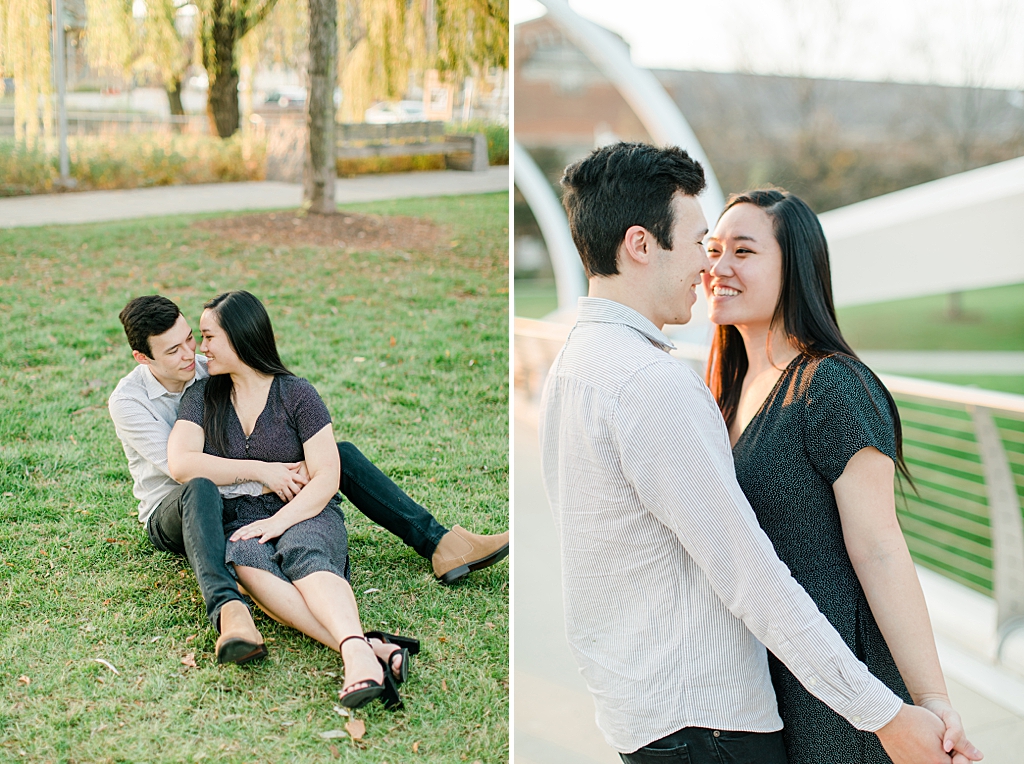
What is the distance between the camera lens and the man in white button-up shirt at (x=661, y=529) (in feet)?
4.36

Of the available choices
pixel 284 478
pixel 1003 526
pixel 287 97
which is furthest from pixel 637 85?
pixel 284 478

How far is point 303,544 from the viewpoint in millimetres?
2574

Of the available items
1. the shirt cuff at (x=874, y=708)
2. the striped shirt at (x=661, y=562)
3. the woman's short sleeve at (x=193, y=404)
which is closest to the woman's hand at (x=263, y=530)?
the woman's short sleeve at (x=193, y=404)

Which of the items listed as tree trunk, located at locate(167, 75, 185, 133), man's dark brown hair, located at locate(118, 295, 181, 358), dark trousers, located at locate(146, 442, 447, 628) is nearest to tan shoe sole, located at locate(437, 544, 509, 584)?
dark trousers, located at locate(146, 442, 447, 628)

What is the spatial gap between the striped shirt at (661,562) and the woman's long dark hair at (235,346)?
52.8 inches

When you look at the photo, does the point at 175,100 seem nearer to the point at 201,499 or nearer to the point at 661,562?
the point at 201,499

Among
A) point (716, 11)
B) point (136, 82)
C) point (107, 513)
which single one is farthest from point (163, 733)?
point (716, 11)

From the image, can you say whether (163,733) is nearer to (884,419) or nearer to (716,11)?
(884,419)

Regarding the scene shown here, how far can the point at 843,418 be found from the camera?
1.53 metres

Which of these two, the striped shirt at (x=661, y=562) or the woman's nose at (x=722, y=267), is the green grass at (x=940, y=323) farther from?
the striped shirt at (x=661, y=562)

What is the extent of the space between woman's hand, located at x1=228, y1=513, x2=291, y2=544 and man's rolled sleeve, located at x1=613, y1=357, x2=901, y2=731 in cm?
152

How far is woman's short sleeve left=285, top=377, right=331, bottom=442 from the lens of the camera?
8.75 feet

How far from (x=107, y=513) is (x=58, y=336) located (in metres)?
1.28

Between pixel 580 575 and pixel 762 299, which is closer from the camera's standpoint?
pixel 580 575
